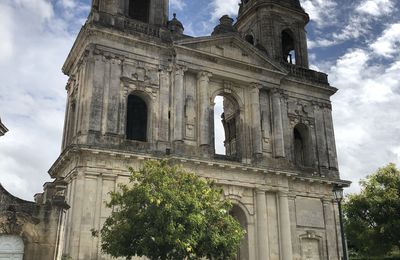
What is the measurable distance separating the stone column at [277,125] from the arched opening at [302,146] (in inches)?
81.9

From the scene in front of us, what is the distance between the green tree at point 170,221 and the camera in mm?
15078

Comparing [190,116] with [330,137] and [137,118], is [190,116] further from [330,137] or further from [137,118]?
[330,137]

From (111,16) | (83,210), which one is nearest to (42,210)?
(83,210)

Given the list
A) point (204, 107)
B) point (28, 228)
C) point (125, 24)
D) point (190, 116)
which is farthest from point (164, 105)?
point (28, 228)

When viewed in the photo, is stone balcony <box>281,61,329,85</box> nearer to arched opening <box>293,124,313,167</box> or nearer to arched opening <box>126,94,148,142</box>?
arched opening <box>293,124,313,167</box>

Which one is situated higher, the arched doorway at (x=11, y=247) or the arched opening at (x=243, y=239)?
the arched opening at (x=243, y=239)

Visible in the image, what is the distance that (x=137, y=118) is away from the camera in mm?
23953

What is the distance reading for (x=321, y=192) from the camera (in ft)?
84.9

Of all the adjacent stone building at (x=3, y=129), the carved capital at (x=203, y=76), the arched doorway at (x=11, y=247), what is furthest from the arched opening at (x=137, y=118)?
the arched doorway at (x=11, y=247)

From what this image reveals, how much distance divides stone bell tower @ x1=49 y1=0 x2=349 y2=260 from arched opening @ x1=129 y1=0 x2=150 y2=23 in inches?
3.1

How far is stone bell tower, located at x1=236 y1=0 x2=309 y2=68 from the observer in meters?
29.2

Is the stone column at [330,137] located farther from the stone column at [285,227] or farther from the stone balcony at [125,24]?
the stone balcony at [125,24]

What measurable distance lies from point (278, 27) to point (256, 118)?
7.88m

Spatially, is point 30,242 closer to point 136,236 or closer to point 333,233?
point 136,236
